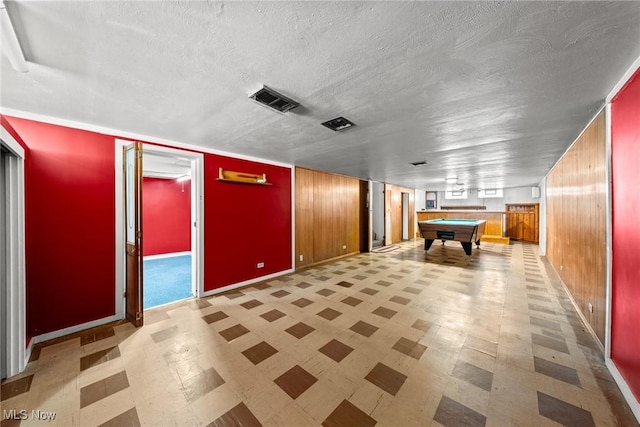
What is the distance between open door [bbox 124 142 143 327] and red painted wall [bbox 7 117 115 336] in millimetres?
217

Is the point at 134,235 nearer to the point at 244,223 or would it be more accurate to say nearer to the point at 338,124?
the point at 244,223

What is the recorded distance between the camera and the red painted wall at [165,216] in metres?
6.46

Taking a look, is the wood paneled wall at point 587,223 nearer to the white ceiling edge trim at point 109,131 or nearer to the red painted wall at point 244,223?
the red painted wall at point 244,223

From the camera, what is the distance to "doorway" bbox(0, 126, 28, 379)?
72.4 inches

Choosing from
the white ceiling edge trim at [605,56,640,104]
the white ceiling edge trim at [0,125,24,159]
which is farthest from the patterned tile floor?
the white ceiling edge trim at [605,56,640,104]

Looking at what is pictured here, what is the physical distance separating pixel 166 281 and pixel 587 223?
21.1 feet

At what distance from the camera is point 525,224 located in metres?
9.25

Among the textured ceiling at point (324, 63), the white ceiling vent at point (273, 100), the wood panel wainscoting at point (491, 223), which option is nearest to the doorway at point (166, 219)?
the textured ceiling at point (324, 63)

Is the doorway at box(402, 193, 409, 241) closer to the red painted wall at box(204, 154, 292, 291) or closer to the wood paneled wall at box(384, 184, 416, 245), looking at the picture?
the wood paneled wall at box(384, 184, 416, 245)

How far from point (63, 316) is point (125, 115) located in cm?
→ 234

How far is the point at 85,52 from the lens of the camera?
56.4 inches

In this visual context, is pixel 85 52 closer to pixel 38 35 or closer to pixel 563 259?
pixel 38 35

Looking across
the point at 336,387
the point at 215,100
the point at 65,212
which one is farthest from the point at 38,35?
the point at 336,387

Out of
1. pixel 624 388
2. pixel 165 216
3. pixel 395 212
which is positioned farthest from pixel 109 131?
pixel 395 212
